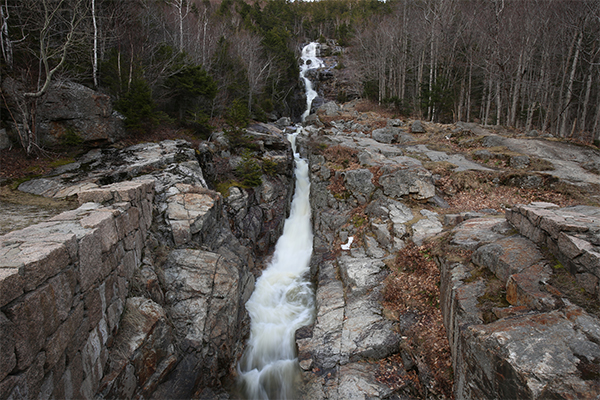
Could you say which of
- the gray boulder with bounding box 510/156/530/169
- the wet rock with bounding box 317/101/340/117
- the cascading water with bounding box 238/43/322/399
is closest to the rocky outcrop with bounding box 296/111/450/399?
Result: the cascading water with bounding box 238/43/322/399

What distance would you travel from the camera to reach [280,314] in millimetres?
10211

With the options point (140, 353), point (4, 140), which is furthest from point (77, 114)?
point (140, 353)

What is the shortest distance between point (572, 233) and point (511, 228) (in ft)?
6.96

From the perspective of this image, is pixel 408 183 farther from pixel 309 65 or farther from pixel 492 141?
pixel 309 65

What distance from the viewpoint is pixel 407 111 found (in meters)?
28.2

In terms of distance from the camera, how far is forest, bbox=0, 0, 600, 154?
11203mm

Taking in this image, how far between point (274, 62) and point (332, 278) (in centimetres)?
2874

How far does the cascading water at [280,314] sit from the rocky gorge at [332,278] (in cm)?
57

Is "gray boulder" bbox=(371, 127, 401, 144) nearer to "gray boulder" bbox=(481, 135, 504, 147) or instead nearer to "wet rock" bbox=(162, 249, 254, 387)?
"gray boulder" bbox=(481, 135, 504, 147)

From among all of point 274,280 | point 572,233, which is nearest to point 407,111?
point 274,280

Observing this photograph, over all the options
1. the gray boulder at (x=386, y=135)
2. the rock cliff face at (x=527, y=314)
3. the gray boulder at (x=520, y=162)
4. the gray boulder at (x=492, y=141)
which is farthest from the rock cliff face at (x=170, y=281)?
the gray boulder at (x=492, y=141)

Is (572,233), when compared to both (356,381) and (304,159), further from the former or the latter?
(304,159)

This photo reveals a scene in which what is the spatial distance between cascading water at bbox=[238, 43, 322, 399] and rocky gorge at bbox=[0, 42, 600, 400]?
57cm

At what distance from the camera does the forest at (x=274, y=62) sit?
441 inches
